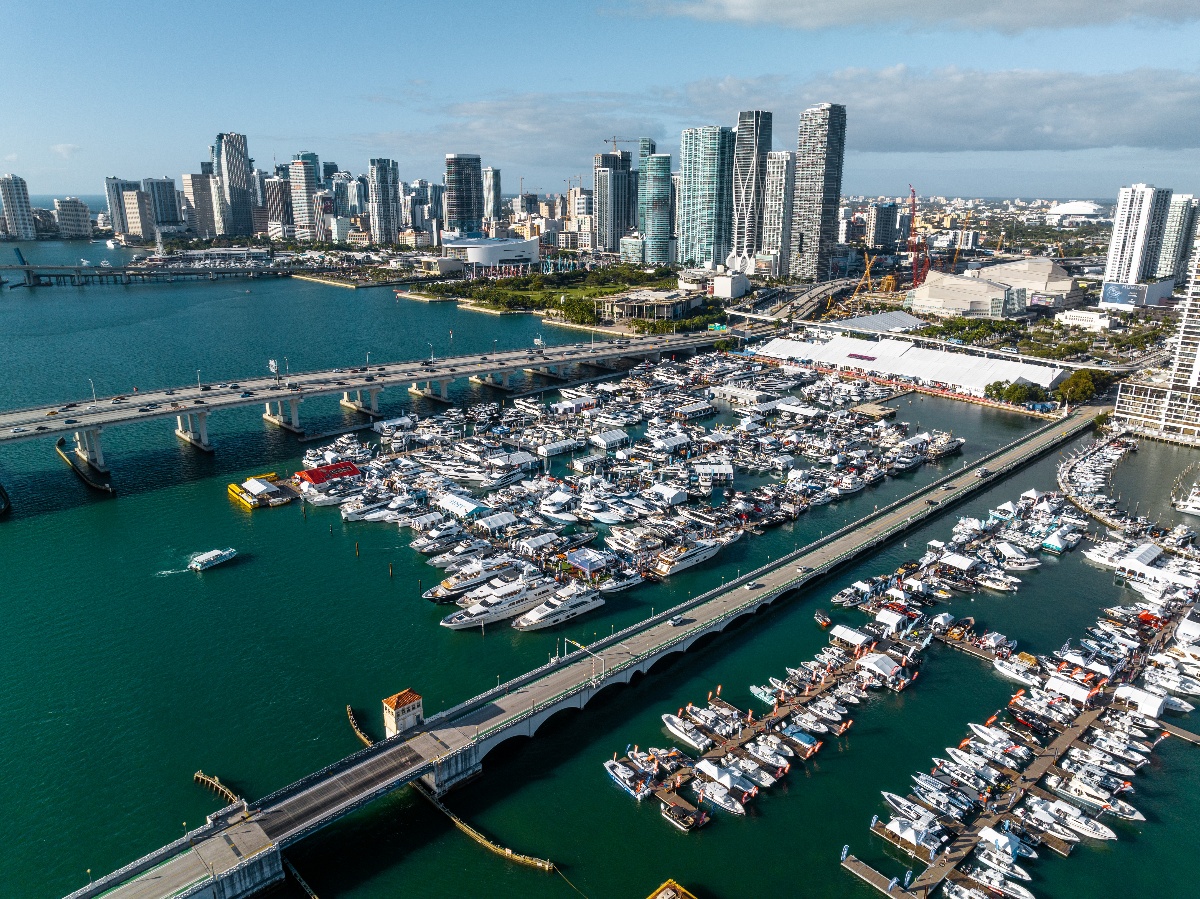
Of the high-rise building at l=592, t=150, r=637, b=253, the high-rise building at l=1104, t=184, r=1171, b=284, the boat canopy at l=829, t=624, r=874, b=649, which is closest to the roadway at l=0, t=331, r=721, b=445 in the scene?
the boat canopy at l=829, t=624, r=874, b=649

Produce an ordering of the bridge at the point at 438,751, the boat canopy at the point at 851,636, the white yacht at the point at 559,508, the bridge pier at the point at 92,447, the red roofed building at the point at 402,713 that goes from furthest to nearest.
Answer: the bridge pier at the point at 92,447 < the white yacht at the point at 559,508 < the boat canopy at the point at 851,636 < the red roofed building at the point at 402,713 < the bridge at the point at 438,751

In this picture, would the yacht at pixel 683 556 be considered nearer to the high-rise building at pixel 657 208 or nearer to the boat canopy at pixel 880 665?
the boat canopy at pixel 880 665

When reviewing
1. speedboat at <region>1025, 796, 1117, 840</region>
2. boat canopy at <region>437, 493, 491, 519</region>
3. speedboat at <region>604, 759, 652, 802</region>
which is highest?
boat canopy at <region>437, 493, 491, 519</region>

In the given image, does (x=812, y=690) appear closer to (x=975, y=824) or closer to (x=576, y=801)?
(x=975, y=824)

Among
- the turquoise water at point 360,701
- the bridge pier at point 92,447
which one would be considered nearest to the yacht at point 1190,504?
the turquoise water at point 360,701

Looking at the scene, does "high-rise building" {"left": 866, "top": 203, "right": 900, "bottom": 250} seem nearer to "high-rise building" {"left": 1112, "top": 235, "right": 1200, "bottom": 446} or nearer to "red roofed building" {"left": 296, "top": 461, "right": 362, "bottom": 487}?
"high-rise building" {"left": 1112, "top": 235, "right": 1200, "bottom": 446}

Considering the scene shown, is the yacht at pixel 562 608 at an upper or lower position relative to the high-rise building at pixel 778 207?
lower

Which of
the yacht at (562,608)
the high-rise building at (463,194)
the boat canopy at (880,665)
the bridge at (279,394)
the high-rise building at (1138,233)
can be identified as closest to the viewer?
the boat canopy at (880,665)
